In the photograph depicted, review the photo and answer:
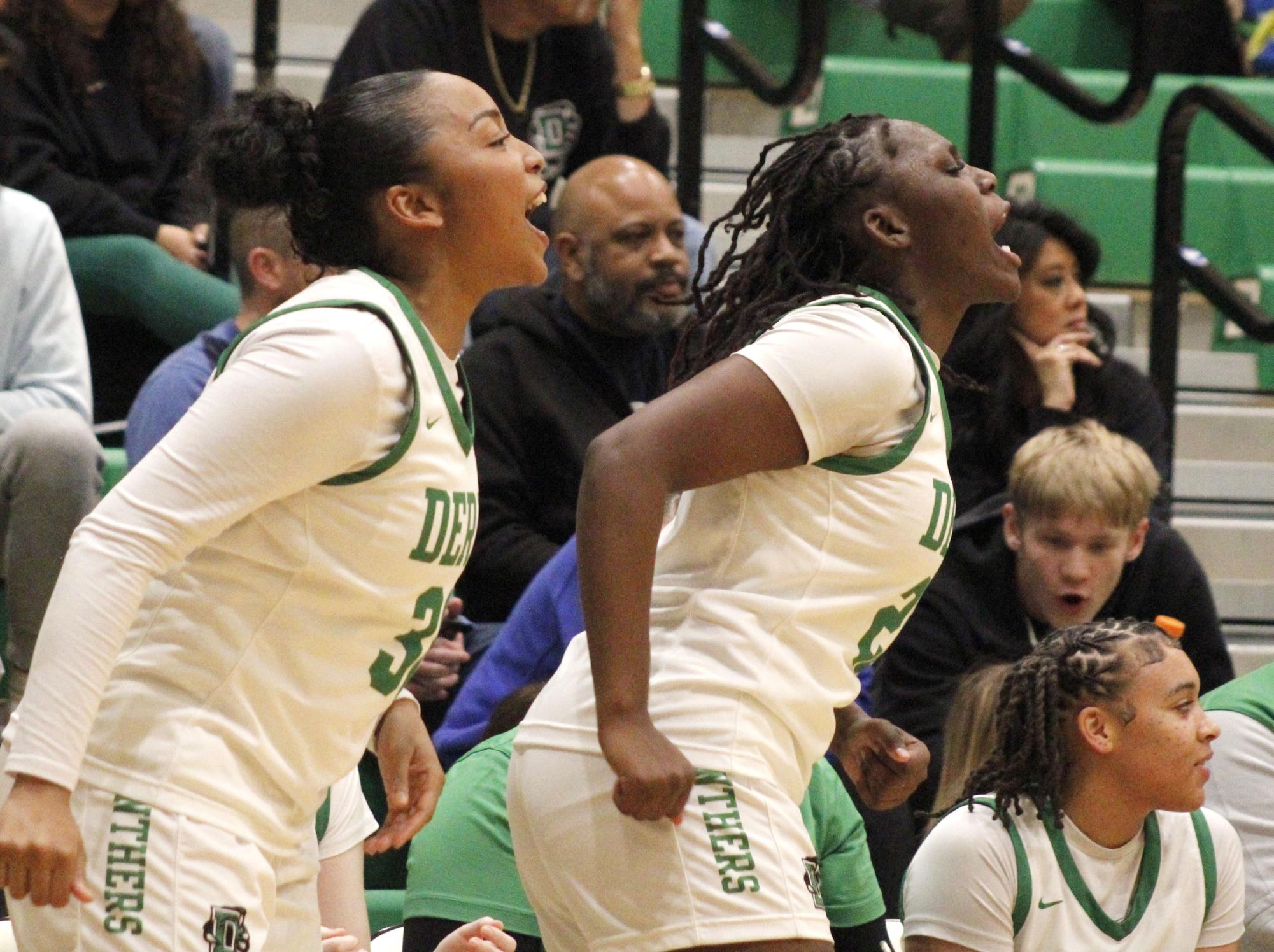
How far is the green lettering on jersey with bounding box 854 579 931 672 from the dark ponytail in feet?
1.87

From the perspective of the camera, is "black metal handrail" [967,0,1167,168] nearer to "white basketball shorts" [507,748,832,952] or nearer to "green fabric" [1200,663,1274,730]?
"green fabric" [1200,663,1274,730]

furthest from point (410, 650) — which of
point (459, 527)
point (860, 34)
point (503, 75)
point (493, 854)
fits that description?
point (860, 34)

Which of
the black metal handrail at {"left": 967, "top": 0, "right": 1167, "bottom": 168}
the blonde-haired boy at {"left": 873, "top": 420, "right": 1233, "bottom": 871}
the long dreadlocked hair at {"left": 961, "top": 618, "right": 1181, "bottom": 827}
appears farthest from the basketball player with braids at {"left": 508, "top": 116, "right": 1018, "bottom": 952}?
the black metal handrail at {"left": 967, "top": 0, "right": 1167, "bottom": 168}

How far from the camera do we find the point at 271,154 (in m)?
1.87

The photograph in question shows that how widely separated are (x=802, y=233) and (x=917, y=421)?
28cm

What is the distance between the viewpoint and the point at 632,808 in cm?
169

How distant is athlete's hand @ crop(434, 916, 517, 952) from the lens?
2072 mm

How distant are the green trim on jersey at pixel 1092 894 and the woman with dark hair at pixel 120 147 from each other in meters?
2.14

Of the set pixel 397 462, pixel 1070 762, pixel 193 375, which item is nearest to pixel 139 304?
pixel 193 375

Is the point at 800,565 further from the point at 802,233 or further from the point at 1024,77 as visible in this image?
the point at 1024,77

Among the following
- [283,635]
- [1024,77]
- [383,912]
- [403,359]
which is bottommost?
[383,912]

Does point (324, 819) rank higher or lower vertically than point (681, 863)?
lower

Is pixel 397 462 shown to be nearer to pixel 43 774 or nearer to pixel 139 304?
pixel 43 774

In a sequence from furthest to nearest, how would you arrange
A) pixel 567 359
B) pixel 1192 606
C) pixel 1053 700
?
pixel 567 359 < pixel 1192 606 < pixel 1053 700
